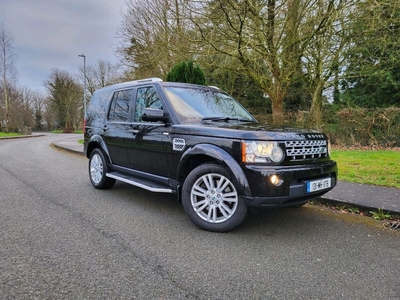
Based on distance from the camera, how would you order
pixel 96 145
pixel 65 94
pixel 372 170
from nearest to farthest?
pixel 96 145
pixel 372 170
pixel 65 94

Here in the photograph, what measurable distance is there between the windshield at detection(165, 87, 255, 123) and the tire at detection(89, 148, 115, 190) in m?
2.01

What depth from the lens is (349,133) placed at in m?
12.5

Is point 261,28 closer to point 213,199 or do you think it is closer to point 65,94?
point 213,199

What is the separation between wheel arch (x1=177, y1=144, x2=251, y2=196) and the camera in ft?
10.2

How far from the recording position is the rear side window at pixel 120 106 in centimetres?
479

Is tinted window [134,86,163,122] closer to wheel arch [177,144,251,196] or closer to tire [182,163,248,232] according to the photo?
wheel arch [177,144,251,196]

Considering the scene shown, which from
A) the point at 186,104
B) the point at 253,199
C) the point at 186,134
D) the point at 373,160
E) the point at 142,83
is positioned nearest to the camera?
the point at 253,199

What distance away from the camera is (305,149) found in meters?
3.33

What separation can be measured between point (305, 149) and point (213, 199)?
48.8 inches

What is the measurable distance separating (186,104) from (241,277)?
256 cm

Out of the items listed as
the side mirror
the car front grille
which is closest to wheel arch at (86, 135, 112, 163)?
the side mirror

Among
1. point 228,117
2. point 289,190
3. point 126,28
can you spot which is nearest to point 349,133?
point 228,117

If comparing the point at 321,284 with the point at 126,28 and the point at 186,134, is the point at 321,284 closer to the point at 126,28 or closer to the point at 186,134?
the point at 186,134

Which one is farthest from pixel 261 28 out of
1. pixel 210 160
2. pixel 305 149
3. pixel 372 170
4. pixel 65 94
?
pixel 65 94
